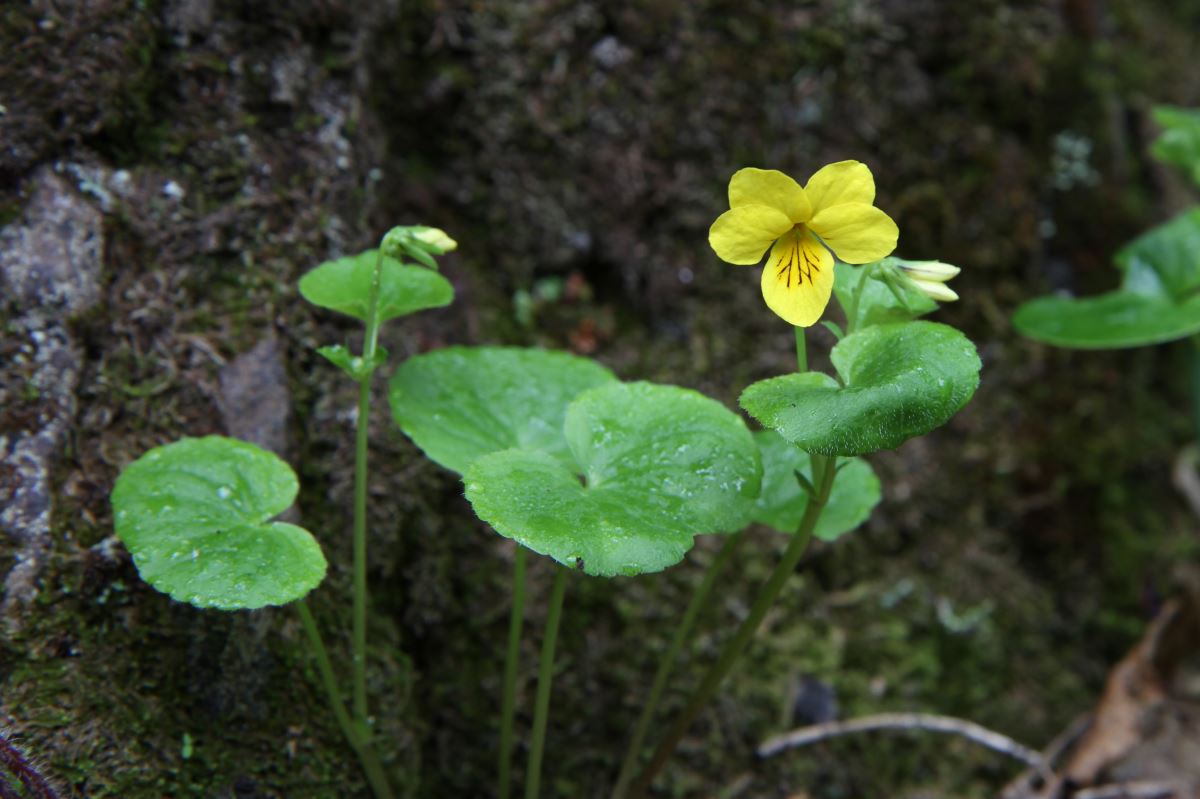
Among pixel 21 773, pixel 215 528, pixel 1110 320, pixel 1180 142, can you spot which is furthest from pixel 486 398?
pixel 1180 142

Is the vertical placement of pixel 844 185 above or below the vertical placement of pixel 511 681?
above

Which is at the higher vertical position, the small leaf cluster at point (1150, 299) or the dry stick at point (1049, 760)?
the small leaf cluster at point (1150, 299)

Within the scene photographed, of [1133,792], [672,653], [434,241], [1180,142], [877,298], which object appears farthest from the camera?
[1180,142]

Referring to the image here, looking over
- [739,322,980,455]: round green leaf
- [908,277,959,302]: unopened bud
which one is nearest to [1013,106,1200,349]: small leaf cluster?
[908,277,959,302]: unopened bud

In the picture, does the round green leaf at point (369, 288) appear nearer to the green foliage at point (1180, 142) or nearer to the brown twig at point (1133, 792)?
the brown twig at point (1133, 792)

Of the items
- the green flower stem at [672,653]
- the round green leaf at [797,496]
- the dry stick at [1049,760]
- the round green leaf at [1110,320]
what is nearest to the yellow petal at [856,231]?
the round green leaf at [797,496]

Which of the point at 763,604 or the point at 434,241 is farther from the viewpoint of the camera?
the point at 763,604

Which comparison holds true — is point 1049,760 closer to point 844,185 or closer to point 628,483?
point 628,483
